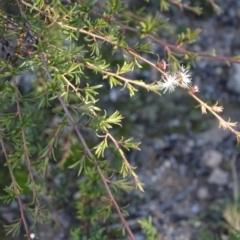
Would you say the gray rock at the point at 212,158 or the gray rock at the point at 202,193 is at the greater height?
the gray rock at the point at 212,158

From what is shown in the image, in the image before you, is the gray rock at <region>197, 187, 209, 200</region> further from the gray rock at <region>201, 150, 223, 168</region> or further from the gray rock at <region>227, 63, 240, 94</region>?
the gray rock at <region>227, 63, 240, 94</region>

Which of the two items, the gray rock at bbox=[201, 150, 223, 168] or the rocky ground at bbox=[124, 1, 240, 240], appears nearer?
the rocky ground at bbox=[124, 1, 240, 240]

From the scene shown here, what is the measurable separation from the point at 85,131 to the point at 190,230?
0.58m

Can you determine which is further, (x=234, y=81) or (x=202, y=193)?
(x=234, y=81)

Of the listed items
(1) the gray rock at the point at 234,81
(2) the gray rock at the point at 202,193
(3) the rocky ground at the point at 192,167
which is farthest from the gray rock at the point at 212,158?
(1) the gray rock at the point at 234,81

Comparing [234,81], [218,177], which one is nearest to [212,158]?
[218,177]

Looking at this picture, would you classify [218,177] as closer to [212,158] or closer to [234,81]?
[212,158]

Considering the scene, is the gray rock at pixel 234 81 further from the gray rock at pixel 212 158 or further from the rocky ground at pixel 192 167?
the gray rock at pixel 212 158

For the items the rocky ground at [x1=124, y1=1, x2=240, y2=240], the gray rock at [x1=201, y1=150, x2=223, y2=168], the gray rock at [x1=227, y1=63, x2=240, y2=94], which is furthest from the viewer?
the gray rock at [x1=227, y1=63, x2=240, y2=94]

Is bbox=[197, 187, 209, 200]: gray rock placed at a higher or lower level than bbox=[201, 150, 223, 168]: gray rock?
lower

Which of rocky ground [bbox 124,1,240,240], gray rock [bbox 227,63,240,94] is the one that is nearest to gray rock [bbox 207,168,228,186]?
rocky ground [bbox 124,1,240,240]

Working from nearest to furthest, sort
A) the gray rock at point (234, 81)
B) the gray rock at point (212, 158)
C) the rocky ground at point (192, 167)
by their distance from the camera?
the rocky ground at point (192, 167) → the gray rock at point (212, 158) → the gray rock at point (234, 81)

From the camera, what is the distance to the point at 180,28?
2.65 meters

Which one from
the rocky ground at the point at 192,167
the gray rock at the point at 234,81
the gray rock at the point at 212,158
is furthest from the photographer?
the gray rock at the point at 234,81
